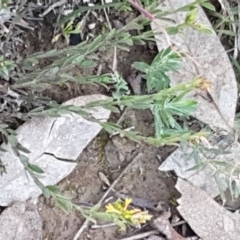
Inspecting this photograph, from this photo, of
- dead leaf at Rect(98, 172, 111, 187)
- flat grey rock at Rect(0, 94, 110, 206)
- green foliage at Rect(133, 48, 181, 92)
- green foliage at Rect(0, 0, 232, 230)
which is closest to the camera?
green foliage at Rect(0, 0, 232, 230)

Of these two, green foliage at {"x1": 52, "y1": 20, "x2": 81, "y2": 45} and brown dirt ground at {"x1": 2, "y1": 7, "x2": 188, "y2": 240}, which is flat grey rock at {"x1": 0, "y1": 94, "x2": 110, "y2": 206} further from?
green foliage at {"x1": 52, "y1": 20, "x2": 81, "y2": 45}

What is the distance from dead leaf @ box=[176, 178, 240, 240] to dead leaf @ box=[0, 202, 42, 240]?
445 millimetres

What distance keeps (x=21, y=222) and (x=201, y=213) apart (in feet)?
1.82

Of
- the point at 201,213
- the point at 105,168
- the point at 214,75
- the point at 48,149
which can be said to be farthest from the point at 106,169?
the point at 214,75

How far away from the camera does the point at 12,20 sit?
148cm

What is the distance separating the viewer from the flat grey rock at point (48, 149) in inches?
62.6

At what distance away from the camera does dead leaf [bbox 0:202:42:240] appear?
63.5 inches

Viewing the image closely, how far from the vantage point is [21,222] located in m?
1.63

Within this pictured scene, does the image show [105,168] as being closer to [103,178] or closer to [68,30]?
[103,178]

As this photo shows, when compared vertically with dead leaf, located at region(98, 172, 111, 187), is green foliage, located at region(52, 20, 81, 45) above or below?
above

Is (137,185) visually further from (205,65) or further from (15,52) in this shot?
(15,52)

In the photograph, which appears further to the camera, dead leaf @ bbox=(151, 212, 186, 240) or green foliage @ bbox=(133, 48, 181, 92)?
dead leaf @ bbox=(151, 212, 186, 240)

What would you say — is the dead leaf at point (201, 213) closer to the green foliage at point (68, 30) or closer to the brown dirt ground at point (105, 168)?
the brown dirt ground at point (105, 168)

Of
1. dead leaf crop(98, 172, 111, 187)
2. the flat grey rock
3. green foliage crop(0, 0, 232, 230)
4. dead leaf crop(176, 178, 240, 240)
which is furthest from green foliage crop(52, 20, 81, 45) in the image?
dead leaf crop(176, 178, 240, 240)
